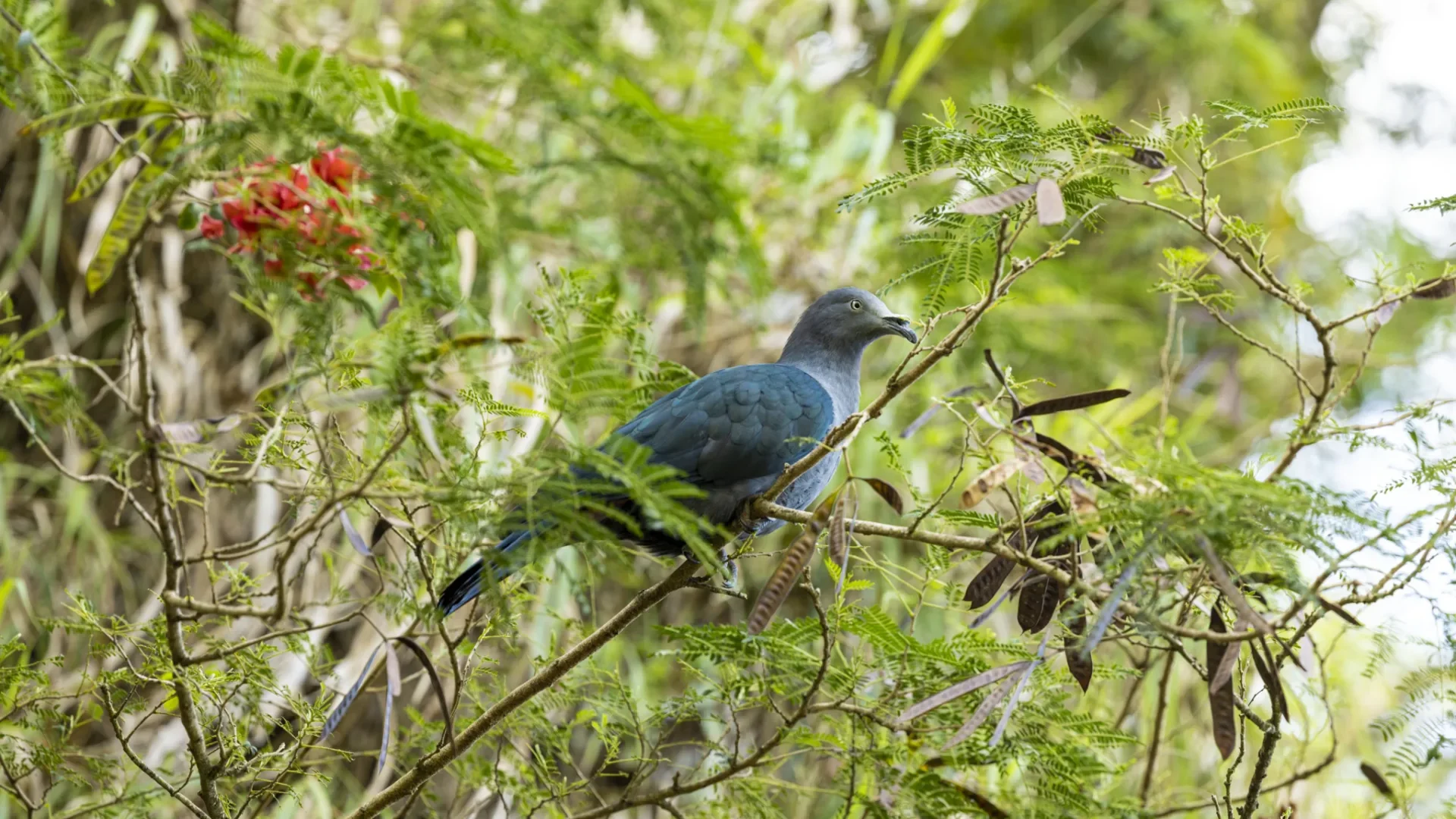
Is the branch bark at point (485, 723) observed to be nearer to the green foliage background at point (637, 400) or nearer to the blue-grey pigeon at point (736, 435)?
the green foliage background at point (637, 400)

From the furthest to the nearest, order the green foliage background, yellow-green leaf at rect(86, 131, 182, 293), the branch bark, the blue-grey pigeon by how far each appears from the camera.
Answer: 1. the blue-grey pigeon
2. the branch bark
3. the green foliage background
4. yellow-green leaf at rect(86, 131, 182, 293)

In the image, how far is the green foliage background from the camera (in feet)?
5.51

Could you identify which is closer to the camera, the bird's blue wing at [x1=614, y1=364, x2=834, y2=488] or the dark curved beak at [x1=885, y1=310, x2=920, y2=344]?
the bird's blue wing at [x1=614, y1=364, x2=834, y2=488]

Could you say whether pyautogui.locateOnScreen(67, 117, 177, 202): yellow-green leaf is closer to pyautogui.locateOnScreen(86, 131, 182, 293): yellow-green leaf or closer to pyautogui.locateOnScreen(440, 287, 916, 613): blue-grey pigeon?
pyautogui.locateOnScreen(86, 131, 182, 293): yellow-green leaf

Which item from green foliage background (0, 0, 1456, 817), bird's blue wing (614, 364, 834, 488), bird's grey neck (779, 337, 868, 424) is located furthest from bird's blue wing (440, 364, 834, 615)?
bird's grey neck (779, 337, 868, 424)

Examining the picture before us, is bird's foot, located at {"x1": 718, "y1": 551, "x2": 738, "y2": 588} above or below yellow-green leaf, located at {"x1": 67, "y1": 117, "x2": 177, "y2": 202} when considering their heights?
below

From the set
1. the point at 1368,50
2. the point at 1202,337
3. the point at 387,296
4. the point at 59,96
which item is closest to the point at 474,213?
the point at 387,296

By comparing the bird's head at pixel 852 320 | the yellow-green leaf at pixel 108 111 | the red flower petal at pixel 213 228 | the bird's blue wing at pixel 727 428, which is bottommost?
the bird's blue wing at pixel 727 428

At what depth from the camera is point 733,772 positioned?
188 cm

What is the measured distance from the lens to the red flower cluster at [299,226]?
5.57 feet

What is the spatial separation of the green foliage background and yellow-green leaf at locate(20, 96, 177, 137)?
0.06ft

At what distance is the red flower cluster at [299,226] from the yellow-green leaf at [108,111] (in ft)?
0.47

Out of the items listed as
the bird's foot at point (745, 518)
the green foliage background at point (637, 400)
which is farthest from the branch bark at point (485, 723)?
the bird's foot at point (745, 518)

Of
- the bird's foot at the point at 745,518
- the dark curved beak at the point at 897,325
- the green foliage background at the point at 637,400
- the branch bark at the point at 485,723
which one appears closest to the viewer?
the green foliage background at the point at 637,400
